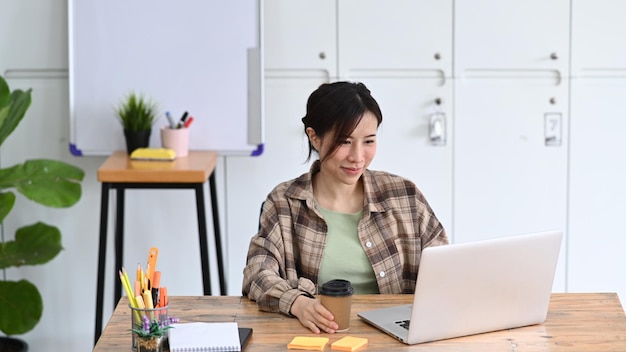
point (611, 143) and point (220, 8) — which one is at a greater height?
point (220, 8)

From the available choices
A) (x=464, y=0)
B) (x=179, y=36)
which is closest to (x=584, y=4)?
(x=464, y=0)

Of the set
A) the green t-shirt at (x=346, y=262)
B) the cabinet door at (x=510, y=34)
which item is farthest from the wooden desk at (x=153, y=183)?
the cabinet door at (x=510, y=34)

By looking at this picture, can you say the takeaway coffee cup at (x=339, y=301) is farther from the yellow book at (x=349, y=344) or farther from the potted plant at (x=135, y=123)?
the potted plant at (x=135, y=123)

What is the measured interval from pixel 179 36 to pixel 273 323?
1.86 metres

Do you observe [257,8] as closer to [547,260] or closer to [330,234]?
[330,234]

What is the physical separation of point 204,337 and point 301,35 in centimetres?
202

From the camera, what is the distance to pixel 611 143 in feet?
12.7

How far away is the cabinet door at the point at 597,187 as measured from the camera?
384 centimetres

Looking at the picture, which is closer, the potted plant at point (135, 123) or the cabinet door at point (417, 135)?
the potted plant at point (135, 123)

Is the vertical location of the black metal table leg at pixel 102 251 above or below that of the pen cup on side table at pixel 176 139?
below

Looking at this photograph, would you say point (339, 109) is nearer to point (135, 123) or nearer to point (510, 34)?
point (135, 123)

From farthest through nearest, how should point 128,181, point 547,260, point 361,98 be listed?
point 128,181
point 361,98
point 547,260

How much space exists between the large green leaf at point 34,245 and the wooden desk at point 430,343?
→ 1430 mm

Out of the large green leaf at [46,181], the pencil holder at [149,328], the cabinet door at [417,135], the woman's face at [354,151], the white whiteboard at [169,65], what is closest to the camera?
the pencil holder at [149,328]
